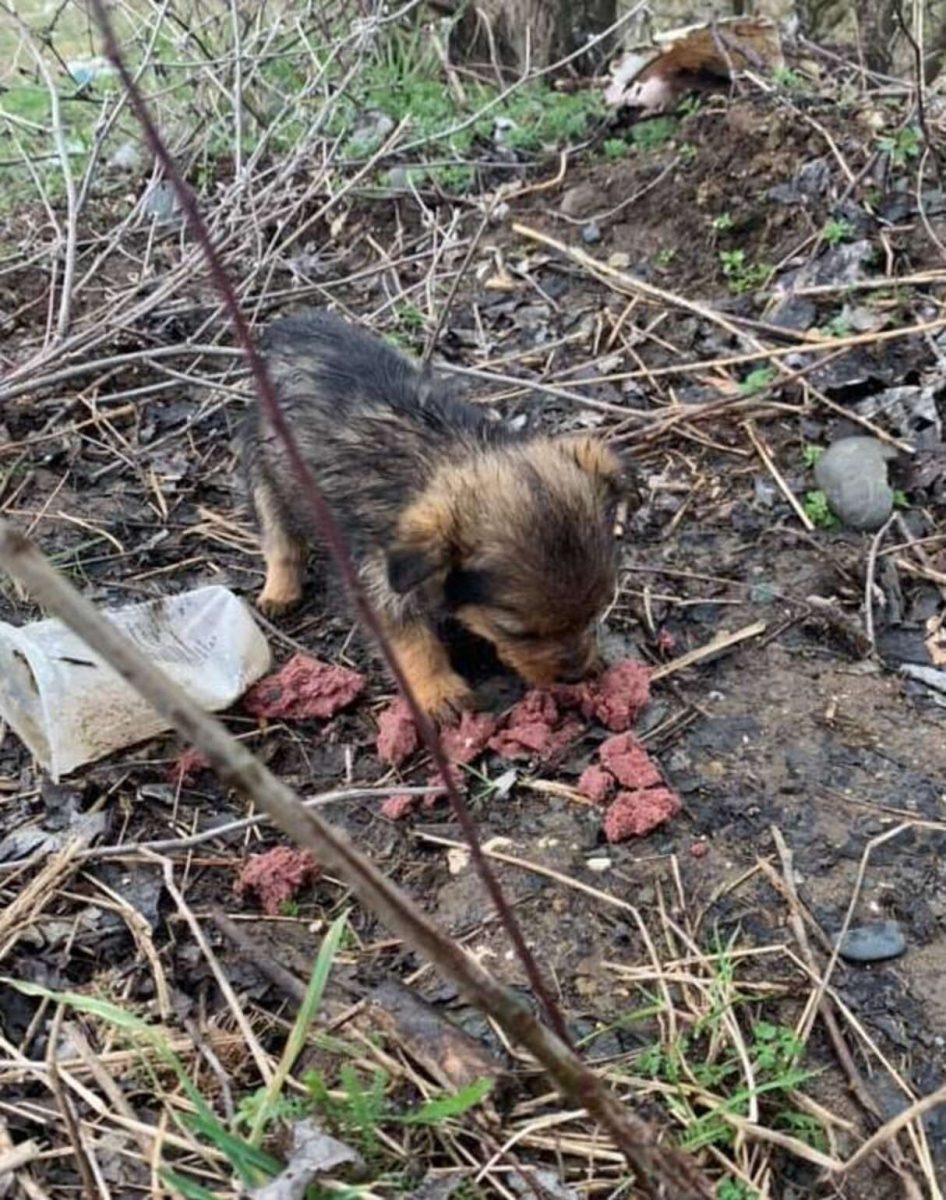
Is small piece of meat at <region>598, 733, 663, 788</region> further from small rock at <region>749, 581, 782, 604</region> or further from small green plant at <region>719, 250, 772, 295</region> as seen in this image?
small green plant at <region>719, 250, 772, 295</region>

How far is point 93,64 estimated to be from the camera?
790 centimetres

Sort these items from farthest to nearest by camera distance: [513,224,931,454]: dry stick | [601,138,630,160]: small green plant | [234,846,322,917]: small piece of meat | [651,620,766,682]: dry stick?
[601,138,630,160]: small green plant, [513,224,931,454]: dry stick, [651,620,766,682]: dry stick, [234,846,322,917]: small piece of meat

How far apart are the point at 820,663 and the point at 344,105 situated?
4922 mm

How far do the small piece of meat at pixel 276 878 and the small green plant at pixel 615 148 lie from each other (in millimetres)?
4730

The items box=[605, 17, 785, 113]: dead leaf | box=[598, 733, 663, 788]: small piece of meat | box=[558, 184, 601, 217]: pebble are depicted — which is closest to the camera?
box=[598, 733, 663, 788]: small piece of meat

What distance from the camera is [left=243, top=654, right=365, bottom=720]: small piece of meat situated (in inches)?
156

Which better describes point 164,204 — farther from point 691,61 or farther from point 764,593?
point 764,593

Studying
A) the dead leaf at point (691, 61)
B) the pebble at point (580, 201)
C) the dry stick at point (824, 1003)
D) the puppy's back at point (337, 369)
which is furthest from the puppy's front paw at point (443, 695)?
the dead leaf at point (691, 61)

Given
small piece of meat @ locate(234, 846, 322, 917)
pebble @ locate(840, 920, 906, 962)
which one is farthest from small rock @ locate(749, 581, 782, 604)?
small piece of meat @ locate(234, 846, 322, 917)

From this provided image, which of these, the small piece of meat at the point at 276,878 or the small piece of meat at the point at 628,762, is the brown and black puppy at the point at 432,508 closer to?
the small piece of meat at the point at 628,762

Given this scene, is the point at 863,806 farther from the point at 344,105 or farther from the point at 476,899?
the point at 344,105

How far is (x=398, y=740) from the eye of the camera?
3729 millimetres

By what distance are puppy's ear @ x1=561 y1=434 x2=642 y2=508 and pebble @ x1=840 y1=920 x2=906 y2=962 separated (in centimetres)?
142

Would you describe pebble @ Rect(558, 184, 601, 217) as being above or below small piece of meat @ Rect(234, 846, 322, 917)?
below
